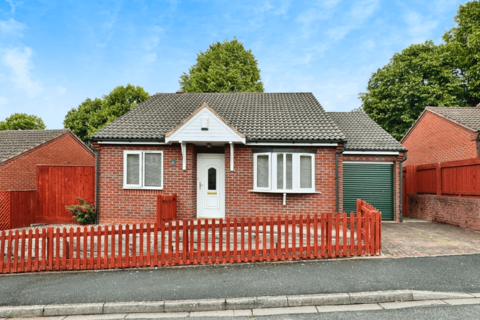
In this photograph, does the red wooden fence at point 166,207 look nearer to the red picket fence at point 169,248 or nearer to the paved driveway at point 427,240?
the red picket fence at point 169,248

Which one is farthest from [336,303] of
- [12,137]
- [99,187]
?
[12,137]

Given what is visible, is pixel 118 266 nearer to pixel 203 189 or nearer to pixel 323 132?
pixel 203 189

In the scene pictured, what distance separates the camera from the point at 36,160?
17.1 metres

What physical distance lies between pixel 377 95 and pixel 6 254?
28.7 m

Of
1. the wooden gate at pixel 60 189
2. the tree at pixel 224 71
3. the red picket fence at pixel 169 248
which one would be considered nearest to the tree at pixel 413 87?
the tree at pixel 224 71

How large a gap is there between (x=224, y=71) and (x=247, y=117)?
17.2 meters

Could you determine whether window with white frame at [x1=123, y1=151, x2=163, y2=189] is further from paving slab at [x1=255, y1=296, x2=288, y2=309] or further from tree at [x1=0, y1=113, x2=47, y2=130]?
tree at [x1=0, y1=113, x2=47, y2=130]

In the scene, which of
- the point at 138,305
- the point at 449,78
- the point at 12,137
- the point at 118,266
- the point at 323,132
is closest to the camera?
the point at 138,305

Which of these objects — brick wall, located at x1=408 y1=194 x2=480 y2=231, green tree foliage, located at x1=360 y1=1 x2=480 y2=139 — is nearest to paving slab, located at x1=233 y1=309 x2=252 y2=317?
brick wall, located at x1=408 y1=194 x2=480 y2=231

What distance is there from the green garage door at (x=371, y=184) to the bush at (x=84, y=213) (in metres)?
10.1

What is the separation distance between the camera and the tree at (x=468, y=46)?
2073 cm

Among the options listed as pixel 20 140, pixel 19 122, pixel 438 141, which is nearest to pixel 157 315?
pixel 438 141

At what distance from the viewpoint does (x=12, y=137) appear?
62.3 ft

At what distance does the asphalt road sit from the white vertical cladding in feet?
15.2
